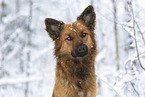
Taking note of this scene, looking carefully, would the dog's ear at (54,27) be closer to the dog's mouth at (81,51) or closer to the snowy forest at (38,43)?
the dog's mouth at (81,51)

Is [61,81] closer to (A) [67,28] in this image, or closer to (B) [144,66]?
(A) [67,28]

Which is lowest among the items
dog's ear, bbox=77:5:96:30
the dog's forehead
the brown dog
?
the brown dog

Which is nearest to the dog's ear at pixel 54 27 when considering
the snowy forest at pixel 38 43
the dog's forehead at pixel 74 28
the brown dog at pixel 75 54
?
the brown dog at pixel 75 54

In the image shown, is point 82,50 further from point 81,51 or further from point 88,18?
point 88,18

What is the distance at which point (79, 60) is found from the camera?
3.71 m

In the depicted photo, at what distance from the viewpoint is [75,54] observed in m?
3.54

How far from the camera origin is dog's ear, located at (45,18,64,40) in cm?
368

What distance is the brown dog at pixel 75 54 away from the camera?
3.34 m

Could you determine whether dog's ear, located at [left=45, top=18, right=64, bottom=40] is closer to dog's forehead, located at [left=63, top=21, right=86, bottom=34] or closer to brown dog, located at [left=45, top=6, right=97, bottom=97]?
brown dog, located at [left=45, top=6, right=97, bottom=97]

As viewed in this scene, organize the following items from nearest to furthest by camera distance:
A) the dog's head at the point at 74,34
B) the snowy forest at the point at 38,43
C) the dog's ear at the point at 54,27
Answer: the dog's head at the point at 74,34
the dog's ear at the point at 54,27
the snowy forest at the point at 38,43

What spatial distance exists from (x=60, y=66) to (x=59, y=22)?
36.0 inches

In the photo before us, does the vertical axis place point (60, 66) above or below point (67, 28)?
below

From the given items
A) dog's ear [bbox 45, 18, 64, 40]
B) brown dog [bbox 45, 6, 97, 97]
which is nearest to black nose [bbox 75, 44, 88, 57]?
brown dog [bbox 45, 6, 97, 97]

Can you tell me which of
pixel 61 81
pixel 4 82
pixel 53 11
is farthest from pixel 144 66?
pixel 53 11
